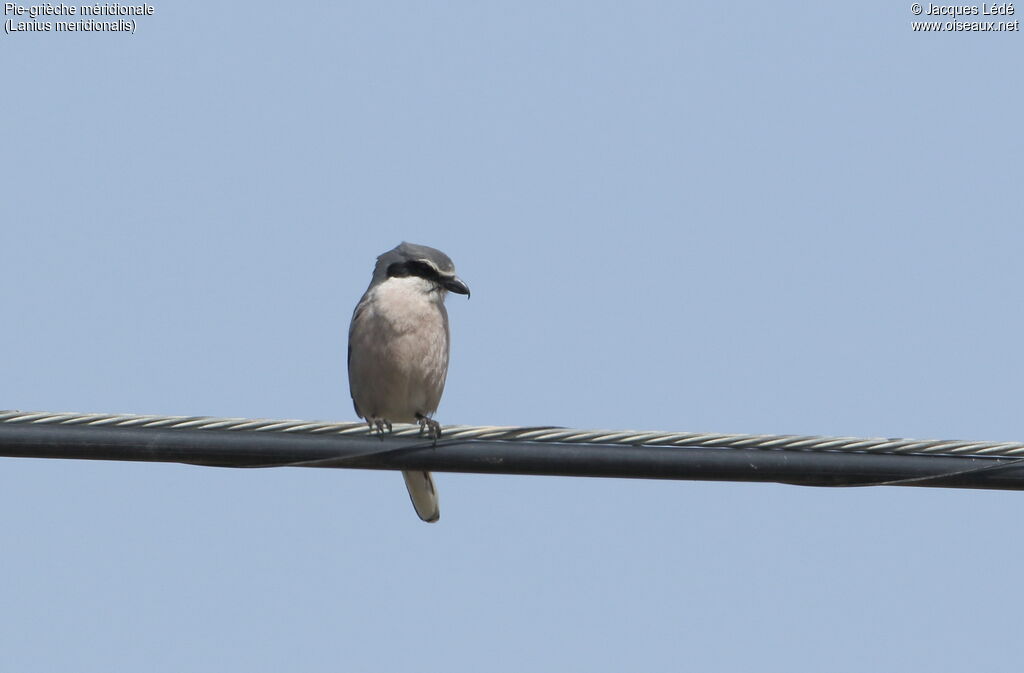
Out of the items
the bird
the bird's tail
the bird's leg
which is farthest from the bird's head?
the bird's leg

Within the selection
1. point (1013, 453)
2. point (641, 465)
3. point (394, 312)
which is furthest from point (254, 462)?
point (394, 312)

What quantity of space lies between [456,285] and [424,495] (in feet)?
4.52

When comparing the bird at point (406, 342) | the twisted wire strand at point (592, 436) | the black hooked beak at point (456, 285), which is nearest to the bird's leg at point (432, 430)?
the twisted wire strand at point (592, 436)

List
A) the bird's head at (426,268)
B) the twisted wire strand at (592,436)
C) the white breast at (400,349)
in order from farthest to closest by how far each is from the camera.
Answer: the bird's head at (426,268)
the white breast at (400,349)
the twisted wire strand at (592,436)

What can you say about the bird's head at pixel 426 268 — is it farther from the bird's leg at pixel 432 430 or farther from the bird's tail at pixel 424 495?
the bird's leg at pixel 432 430

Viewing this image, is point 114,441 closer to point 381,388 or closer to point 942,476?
point 942,476

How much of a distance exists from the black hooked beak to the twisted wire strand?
3.50 metres

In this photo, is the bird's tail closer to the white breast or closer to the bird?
the bird

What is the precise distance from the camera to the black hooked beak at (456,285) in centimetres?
837

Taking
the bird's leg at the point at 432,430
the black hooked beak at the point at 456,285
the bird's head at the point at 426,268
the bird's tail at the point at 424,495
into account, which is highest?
the bird's head at the point at 426,268

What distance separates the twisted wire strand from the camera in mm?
4621

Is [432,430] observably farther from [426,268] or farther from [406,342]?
[426,268]

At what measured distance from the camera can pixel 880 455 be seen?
4660 millimetres

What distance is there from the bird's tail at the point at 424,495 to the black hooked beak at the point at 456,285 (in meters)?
1.21
